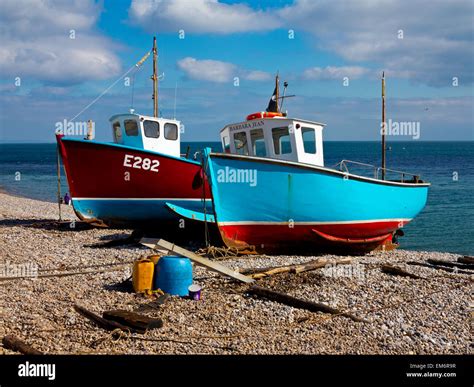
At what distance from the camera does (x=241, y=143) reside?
50.4ft

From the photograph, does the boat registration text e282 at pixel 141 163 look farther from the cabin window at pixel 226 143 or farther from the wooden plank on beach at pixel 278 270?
the wooden plank on beach at pixel 278 270

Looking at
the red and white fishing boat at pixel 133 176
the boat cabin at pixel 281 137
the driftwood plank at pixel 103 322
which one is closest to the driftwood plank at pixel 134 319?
the driftwood plank at pixel 103 322

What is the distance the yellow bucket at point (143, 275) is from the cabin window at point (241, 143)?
6548mm

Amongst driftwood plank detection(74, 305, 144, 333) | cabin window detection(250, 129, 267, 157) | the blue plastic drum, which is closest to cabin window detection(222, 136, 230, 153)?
cabin window detection(250, 129, 267, 157)

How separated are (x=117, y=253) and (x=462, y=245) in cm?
1423

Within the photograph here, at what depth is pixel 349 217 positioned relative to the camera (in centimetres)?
1432

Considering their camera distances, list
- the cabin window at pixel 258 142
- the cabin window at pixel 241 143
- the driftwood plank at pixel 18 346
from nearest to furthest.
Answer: the driftwood plank at pixel 18 346 < the cabin window at pixel 258 142 < the cabin window at pixel 241 143

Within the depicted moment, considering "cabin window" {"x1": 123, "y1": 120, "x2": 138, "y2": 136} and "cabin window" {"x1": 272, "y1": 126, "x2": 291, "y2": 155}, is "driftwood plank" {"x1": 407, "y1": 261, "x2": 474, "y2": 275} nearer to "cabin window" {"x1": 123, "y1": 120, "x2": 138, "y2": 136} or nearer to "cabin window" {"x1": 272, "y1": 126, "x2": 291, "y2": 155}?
"cabin window" {"x1": 272, "y1": 126, "x2": 291, "y2": 155}

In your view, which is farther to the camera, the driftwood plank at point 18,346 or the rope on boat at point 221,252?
the rope on boat at point 221,252

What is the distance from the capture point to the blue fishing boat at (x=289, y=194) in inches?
524

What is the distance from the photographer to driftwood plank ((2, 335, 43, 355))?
21.1 ft
